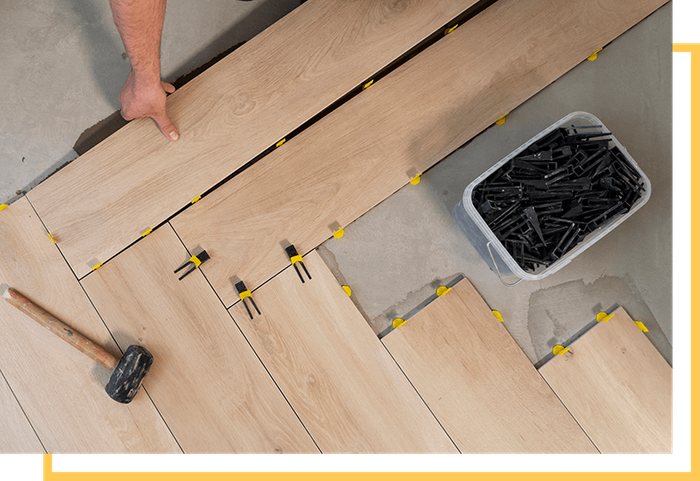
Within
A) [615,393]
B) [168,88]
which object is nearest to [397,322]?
[615,393]

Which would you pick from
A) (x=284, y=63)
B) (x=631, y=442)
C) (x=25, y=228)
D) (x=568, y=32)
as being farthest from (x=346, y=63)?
(x=631, y=442)

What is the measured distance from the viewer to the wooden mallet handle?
1.42 m

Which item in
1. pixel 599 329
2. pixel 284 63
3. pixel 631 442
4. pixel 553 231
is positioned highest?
pixel 284 63

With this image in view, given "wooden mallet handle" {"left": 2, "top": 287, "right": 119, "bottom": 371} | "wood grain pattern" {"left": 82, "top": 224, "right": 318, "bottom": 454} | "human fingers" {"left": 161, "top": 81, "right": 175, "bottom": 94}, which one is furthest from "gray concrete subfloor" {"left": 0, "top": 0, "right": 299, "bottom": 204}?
"wood grain pattern" {"left": 82, "top": 224, "right": 318, "bottom": 454}

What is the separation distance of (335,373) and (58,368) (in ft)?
3.22

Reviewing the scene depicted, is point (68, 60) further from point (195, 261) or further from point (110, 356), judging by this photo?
point (110, 356)

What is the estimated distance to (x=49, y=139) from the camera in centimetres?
162

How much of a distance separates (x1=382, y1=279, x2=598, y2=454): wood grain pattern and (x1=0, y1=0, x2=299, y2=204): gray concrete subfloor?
135cm

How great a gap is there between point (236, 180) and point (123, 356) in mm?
723

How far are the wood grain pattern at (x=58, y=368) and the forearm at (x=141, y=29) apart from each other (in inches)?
26.8

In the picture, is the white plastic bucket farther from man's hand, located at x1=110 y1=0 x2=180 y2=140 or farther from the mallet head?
the mallet head

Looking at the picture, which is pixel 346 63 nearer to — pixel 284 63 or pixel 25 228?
pixel 284 63

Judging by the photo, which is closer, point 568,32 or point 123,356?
point 123,356

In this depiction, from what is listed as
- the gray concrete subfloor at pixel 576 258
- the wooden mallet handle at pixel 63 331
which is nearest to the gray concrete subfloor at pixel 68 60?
the wooden mallet handle at pixel 63 331
